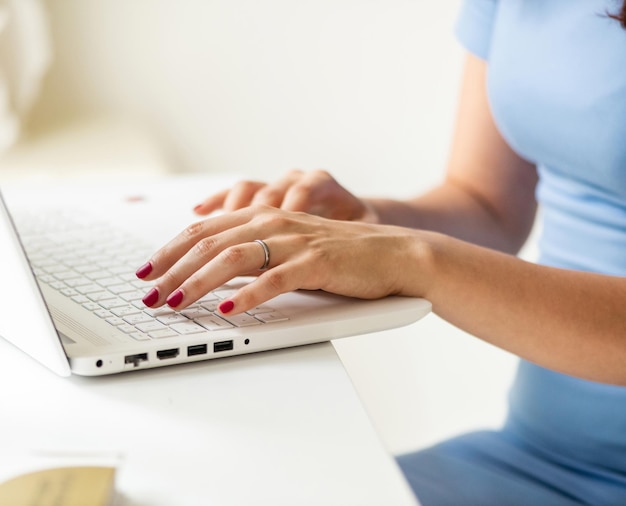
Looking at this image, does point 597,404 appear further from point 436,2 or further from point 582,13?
point 436,2

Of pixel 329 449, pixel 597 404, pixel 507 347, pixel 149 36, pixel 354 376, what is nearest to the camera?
pixel 329 449

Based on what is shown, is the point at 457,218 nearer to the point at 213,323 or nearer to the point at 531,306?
the point at 531,306

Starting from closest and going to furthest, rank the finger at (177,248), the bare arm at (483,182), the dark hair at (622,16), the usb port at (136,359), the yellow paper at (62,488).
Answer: the yellow paper at (62,488) → the usb port at (136,359) → the finger at (177,248) → the dark hair at (622,16) → the bare arm at (483,182)

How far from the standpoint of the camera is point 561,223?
3.06 ft

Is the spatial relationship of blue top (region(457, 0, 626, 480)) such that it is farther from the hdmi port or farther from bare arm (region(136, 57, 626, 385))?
the hdmi port

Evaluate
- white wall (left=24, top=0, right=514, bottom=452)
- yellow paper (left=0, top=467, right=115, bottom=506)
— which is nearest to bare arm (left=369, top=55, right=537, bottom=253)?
yellow paper (left=0, top=467, right=115, bottom=506)

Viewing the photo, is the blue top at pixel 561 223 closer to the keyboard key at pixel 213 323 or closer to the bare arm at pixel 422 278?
the bare arm at pixel 422 278

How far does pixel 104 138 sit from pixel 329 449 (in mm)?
1551

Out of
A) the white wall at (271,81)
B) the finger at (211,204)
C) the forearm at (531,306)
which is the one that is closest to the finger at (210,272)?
the forearm at (531,306)

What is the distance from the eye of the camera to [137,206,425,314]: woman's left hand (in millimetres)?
604

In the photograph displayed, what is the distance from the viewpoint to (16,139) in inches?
74.7

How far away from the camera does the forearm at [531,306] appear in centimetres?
65

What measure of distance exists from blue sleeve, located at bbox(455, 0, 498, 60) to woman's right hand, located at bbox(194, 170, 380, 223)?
1.04 feet

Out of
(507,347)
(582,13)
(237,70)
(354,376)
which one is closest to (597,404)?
(507,347)
